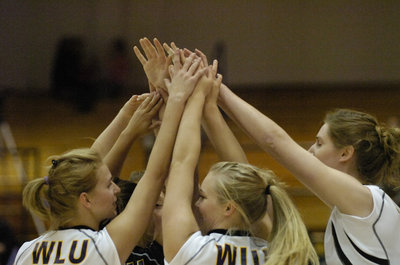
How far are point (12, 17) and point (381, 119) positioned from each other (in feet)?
19.6

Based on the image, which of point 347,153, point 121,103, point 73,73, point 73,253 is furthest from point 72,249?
point 73,73

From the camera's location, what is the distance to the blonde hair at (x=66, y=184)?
2.17 m

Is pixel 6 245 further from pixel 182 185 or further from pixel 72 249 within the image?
pixel 182 185

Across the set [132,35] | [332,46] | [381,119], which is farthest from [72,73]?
[381,119]

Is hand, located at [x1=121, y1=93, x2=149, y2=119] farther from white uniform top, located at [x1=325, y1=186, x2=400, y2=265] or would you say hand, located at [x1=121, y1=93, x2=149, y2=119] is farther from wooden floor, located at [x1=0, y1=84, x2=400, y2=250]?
wooden floor, located at [x1=0, y1=84, x2=400, y2=250]

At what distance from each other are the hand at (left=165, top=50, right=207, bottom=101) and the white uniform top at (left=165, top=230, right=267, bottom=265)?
0.55m

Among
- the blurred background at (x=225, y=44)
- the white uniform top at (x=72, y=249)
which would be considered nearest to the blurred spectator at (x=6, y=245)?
the white uniform top at (x=72, y=249)

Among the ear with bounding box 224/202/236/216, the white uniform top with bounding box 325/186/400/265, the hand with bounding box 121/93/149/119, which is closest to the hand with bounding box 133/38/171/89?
the hand with bounding box 121/93/149/119

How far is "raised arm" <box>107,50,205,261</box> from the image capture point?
2.13m

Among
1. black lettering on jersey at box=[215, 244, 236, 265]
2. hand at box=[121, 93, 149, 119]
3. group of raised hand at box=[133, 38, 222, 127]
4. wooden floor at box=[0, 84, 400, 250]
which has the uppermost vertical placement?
group of raised hand at box=[133, 38, 222, 127]

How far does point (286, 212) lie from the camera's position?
2041mm

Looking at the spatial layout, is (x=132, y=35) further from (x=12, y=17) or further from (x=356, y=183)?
(x=356, y=183)

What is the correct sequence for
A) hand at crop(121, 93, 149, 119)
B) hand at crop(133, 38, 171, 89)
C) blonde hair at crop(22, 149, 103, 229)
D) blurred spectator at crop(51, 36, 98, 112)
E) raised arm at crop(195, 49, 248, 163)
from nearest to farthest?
blonde hair at crop(22, 149, 103, 229) → raised arm at crop(195, 49, 248, 163) → hand at crop(133, 38, 171, 89) → hand at crop(121, 93, 149, 119) → blurred spectator at crop(51, 36, 98, 112)

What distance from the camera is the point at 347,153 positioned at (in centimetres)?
231
